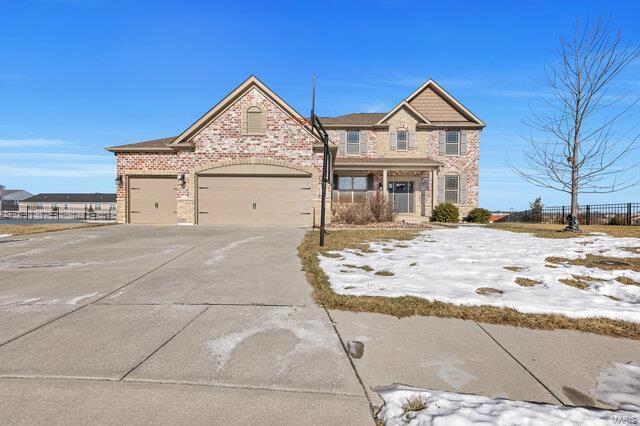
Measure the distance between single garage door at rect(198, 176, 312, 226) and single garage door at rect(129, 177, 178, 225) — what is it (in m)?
2.33

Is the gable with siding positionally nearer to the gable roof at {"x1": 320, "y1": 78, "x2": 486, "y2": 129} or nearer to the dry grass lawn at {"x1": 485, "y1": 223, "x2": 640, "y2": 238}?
the gable roof at {"x1": 320, "y1": 78, "x2": 486, "y2": 129}

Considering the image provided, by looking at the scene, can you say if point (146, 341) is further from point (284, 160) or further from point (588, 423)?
point (284, 160)

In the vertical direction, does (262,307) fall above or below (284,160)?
below

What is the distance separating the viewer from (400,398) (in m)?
2.40

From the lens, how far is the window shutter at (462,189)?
2283 centimetres

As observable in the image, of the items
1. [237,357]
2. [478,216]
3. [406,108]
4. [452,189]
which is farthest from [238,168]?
[237,357]

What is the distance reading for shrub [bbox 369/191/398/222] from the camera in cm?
1703

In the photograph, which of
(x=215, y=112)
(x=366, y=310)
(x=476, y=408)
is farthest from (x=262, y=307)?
(x=215, y=112)

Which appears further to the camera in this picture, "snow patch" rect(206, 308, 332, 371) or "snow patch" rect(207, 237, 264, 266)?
"snow patch" rect(207, 237, 264, 266)

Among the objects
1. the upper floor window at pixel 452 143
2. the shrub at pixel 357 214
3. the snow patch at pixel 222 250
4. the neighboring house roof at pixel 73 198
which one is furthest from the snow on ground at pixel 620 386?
the neighboring house roof at pixel 73 198

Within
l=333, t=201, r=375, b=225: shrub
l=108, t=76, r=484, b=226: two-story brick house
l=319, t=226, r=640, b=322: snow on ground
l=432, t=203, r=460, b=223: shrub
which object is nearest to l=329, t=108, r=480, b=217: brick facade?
l=108, t=76, r=484, b=226: two-story brick house

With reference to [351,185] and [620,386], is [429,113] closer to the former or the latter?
[351,185]

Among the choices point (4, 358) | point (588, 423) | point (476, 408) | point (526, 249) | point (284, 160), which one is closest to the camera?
point (588, 423)

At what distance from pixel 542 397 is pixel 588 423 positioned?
13.9 inches
